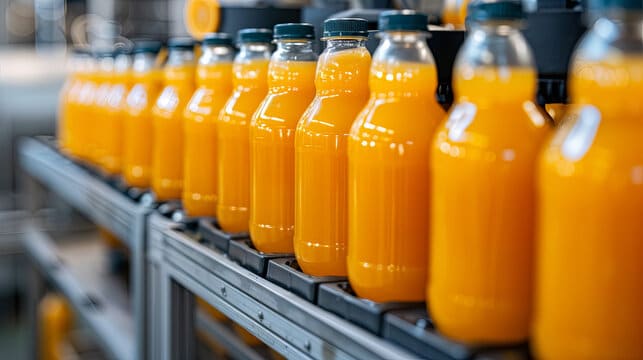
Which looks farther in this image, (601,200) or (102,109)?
(102,109)

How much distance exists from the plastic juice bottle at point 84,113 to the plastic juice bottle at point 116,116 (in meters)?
0.24

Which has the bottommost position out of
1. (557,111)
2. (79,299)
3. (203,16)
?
(79,299)

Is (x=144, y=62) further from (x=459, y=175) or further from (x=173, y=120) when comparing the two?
(x=459, y=175)

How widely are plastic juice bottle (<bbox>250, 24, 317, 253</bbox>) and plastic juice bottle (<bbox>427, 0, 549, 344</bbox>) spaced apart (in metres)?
0.39

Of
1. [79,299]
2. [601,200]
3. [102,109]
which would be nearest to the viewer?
[601,200]

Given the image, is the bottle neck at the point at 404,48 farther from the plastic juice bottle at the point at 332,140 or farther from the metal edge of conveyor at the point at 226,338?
the metal edge of conveyor at the point at 226,338

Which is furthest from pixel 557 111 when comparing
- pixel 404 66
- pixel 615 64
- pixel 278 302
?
pixel 278 302

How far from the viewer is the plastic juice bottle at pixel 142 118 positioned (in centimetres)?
180

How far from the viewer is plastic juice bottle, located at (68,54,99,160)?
238cm

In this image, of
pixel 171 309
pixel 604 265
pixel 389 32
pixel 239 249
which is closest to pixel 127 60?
pixel 171 309

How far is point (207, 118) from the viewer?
140 cm

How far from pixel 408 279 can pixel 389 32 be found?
0.28m

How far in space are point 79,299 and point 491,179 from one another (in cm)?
184

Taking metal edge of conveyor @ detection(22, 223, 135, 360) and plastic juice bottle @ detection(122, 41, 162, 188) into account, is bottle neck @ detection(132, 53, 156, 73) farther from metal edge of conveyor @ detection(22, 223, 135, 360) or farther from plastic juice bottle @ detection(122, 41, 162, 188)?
metal edge of conveyor @ detection(22, 223, 135, 360)
